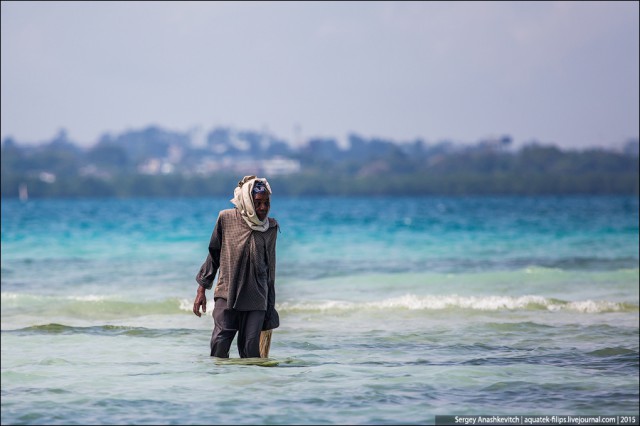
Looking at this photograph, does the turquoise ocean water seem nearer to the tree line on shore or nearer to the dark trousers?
the dark trousers

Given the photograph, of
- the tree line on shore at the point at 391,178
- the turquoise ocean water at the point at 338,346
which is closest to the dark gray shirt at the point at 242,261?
the turquoise ocean water at the point at 338,346

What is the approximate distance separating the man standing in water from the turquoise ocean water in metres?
0.38

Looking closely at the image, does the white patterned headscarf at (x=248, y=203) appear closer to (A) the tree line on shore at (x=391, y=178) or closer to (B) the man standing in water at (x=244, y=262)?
(B) the man standing in water at (x=244, y=262)

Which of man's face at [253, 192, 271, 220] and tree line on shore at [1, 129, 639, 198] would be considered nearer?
man's face at [253, 192, 271, 220]

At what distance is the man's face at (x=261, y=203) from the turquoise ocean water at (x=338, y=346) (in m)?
1.11

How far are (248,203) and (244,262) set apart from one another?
17.4 inches

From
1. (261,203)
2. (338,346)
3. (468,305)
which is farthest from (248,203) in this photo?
(468,305)

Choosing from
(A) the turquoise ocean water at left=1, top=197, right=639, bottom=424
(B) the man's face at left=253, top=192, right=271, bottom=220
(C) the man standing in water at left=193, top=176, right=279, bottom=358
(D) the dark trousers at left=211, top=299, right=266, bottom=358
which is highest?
(B) the man's face at left=253, top=192, right=271, bottom=220

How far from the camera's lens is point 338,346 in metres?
10.0

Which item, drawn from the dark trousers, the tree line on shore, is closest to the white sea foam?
the dark trousers

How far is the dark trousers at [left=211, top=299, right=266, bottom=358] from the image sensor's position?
7.92 m

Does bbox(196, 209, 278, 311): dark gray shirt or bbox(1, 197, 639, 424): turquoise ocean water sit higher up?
bbox(196, 209, 278, 311): dark gray shirt

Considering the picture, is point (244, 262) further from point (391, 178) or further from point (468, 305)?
point (391, 178)

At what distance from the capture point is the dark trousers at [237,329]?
7922mm
